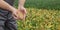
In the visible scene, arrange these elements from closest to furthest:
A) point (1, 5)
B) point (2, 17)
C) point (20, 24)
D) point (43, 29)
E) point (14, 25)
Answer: point (1, 5) < point (2, 17) < point (14, 25) < point (43, 29) < point (20, 24)

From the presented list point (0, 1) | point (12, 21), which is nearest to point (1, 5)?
point (0, 1)

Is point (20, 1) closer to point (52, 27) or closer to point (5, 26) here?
point (5, 26)

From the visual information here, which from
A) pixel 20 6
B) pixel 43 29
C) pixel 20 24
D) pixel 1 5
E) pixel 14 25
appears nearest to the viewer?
pixel 1 5

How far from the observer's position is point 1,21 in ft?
11.3

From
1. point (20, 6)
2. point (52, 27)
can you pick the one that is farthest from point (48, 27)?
point (20, 6)

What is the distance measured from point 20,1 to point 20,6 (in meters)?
0.10

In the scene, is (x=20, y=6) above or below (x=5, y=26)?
above

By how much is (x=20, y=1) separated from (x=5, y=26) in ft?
1.60

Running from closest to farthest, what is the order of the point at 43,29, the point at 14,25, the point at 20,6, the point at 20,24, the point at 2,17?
1. the point at 20,6
2. the point at 2,17
3. the point at 14,25
4. the point at 43,29
5. the point at 20,24

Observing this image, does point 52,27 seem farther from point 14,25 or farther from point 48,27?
point 14,25

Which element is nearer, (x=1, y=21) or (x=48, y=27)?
(x=1, y=21)

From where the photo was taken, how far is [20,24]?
25.0 ft

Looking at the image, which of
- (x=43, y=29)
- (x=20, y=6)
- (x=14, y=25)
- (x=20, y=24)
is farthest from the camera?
(x=20, y=24)

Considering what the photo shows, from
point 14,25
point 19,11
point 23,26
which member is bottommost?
point 23,26
